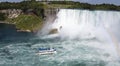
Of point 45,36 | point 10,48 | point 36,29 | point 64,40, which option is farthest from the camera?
point 36,29

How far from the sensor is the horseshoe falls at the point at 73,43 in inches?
1692

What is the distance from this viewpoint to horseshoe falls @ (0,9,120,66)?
42969mm

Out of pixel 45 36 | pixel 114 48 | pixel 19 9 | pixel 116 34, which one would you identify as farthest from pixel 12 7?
pixel 114 48

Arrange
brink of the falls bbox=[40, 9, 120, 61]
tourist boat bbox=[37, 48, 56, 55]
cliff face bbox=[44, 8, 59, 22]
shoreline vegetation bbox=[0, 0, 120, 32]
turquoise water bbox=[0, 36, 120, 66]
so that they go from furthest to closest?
shoreline vegetation bbox=[0, 0, 120, 32] → cliff face bbox=[44, 8, 59, 22] → brink of the falls bbox=[40, 9, 120, 61] → tourist boat bbox=[37, 48, 56, 55] → turquoise water bbox=[0, 36, 120, 66]

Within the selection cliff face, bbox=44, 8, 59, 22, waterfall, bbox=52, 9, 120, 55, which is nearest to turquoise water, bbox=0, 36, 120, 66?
waterfall, bbox=52, 9, 120, 55

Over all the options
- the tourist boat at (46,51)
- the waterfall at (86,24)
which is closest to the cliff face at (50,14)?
the waterfall at (86,24)

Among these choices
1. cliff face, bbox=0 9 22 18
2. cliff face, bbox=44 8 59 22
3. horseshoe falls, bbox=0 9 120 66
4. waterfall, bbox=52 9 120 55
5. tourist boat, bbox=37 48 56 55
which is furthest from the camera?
cliff face, bbox=0 9 22 18

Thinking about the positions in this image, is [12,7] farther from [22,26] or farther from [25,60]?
[25,60]

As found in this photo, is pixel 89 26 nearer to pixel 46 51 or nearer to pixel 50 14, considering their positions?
pixel 50 14

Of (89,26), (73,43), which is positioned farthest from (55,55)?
(89,26)

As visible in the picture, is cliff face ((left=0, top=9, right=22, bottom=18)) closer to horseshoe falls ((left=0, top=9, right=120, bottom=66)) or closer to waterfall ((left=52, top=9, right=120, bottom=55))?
horseshoe falls ((left=0, top=9, right=120, bottom=66))

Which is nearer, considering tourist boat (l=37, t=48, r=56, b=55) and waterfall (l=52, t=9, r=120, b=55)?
tourist boat (l=37, t=48, r=56, b=55)

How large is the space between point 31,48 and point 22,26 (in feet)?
84.7

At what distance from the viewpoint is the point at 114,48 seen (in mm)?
48438
